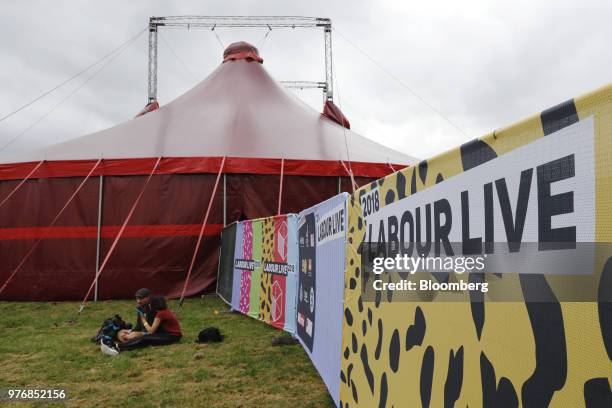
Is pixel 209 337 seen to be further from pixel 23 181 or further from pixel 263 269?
pixel 23 181

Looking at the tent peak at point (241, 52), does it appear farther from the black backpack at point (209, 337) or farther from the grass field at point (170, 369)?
the black backpack at point (209, 337)

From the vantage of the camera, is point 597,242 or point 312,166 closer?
point 597,242

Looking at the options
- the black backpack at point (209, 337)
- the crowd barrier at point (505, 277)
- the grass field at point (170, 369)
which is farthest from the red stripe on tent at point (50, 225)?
the crowd barrier at point (505, 277)

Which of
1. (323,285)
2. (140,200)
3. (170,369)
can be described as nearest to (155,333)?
(170,369)

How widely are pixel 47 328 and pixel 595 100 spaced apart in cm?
758

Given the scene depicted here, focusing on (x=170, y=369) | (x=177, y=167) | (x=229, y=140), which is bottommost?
(x=170, y=369)

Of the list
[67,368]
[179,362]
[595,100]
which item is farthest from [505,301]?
[67,368]

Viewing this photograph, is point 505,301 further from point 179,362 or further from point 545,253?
point 179,362

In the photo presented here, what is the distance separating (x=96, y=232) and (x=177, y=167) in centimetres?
207

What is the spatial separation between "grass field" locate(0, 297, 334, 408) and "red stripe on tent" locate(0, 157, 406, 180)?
3775 mm

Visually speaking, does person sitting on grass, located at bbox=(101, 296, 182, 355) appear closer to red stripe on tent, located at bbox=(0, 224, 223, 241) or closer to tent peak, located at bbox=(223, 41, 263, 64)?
red stripe on tent, located at bbox=(0, 224, 223, 241)

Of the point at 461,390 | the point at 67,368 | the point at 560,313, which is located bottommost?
the point at 67,368

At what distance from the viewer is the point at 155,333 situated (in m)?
5.96

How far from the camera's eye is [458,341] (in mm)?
1926
